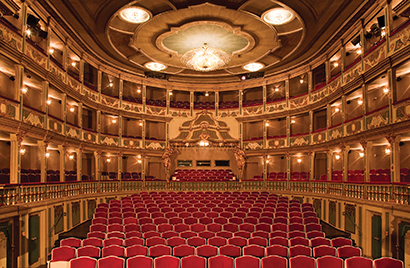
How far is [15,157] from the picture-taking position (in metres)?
10.6

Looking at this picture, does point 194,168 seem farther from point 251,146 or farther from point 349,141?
point 349,141

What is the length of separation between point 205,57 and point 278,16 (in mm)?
3815

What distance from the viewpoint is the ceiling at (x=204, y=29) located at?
12.9 meters

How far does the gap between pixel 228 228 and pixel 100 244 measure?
4198 millimetres

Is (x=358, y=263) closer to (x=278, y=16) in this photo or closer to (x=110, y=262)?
(x=110, y=262)

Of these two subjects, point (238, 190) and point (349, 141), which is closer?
point (349, 141)

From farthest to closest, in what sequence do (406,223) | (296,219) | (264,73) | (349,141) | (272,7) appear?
1. (264,73)
2. (349,141)
3. (272,7)
4. (296,219)
5. (406,223)

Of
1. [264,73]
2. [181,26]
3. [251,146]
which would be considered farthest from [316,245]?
[264,73]

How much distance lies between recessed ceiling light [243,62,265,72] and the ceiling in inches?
14.3

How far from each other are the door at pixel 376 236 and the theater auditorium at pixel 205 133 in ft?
0.24

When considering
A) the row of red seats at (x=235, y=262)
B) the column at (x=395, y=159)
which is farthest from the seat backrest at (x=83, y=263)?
the column at (x=395, y=159)

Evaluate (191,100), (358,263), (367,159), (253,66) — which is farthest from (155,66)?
(358,263)

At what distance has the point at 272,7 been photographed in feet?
43.1

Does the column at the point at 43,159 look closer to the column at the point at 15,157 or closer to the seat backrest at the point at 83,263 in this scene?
the column at the point at 15,157
